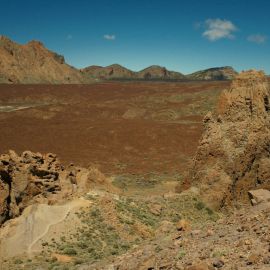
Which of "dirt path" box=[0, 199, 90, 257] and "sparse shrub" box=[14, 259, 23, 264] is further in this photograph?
"dirt path" box=[0, 199, 90, 257]

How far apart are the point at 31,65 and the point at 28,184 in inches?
6150

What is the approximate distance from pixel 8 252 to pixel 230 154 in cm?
1262

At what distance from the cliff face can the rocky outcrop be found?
678cm

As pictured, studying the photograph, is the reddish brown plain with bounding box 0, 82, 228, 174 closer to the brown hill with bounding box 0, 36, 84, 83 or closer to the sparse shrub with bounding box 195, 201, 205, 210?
the sparse shrub with bounding box 195, 201, 205, 210

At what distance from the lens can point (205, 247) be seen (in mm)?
10711

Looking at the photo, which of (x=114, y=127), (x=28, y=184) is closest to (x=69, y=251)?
(x=28, y=184)

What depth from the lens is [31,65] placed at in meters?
170

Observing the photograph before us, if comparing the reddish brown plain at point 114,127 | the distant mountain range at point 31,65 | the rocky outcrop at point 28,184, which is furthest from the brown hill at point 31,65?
the rocky outcrop at point 28,184

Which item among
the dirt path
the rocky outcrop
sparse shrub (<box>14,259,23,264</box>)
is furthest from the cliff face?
sparse shrub (<box>14,259,23,264</box>)

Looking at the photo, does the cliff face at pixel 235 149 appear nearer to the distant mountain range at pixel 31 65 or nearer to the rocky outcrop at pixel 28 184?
the rocky outcrop at pixel 28 184

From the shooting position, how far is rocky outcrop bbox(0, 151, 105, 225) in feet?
64.8

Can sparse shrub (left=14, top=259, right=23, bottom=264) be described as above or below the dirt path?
below

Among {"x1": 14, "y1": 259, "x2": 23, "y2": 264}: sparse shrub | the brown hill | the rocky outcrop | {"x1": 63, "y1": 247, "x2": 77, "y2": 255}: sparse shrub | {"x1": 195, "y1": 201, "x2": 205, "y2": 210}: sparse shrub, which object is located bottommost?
{"x1": 14, "y1": 259, "x2": 23, "y2": 264}: sparse shrub

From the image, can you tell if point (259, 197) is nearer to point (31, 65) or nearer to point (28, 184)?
point (28, 184)
